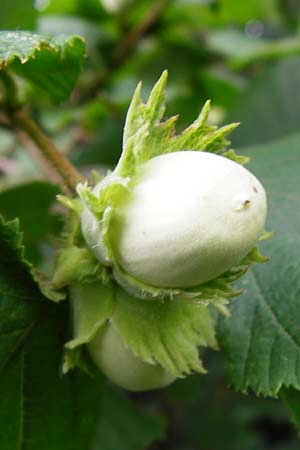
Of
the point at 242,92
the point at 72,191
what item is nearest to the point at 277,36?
the point at 242,92

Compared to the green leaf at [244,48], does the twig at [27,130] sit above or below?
above

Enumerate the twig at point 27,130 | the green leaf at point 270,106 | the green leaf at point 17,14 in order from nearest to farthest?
1. the twig at point 27,130
2. the green leaf at point 17,14
3. the green leaf at point 270,106

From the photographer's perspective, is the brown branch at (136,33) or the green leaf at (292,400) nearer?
the green leaf at (292,400)

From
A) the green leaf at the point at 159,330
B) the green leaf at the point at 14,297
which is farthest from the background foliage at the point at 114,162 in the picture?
the green leaf at the point at 159,330

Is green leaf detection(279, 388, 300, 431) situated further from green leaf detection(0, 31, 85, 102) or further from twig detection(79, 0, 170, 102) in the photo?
twig detection(79, 0, 170, 102)

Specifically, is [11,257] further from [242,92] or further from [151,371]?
[242,92]

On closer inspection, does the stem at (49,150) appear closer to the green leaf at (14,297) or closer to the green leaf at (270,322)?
the green leaf at (14,297)

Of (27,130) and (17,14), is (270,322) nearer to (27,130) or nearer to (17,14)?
(27,130)
